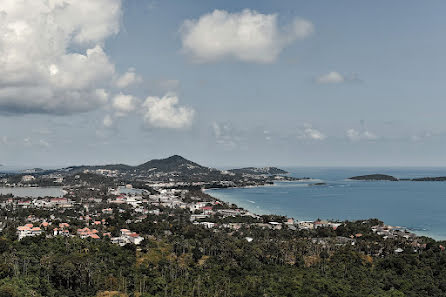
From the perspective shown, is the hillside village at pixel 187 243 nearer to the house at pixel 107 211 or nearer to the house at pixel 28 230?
the house at pixel 28 230

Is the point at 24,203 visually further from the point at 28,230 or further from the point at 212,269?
the point at 212,269

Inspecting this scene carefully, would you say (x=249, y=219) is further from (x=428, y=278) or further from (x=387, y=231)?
(x=428, y=278)

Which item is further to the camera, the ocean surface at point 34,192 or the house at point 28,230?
the ocean surface at point 34,192

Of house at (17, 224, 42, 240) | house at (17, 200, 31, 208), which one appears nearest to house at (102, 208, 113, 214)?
Result: house at (17, 200, 31, 208)

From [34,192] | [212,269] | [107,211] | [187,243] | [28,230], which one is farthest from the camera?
[34,192]

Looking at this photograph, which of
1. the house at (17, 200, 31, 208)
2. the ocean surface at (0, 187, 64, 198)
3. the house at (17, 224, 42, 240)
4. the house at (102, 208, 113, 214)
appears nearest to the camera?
the house at (17, 224, 42, 240)

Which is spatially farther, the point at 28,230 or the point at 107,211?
the point at 107,211

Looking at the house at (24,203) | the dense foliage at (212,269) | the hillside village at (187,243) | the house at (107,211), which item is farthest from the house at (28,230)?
the house at (24,203)

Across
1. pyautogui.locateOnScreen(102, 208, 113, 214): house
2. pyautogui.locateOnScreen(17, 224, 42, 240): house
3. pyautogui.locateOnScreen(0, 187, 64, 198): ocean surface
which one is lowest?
pyautogui.locateOnScreen(102, 208, 113, 214): house

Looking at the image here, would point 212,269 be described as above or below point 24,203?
below

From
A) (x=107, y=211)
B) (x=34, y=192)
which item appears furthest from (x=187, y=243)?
(x=34, y=192)

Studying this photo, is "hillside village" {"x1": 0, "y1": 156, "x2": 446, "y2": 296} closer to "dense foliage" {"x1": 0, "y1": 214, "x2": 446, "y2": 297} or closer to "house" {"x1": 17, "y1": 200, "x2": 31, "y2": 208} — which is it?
"dense foliage" {"x1": 0, "y1": 214, "x2": 446, "y2": 297}
